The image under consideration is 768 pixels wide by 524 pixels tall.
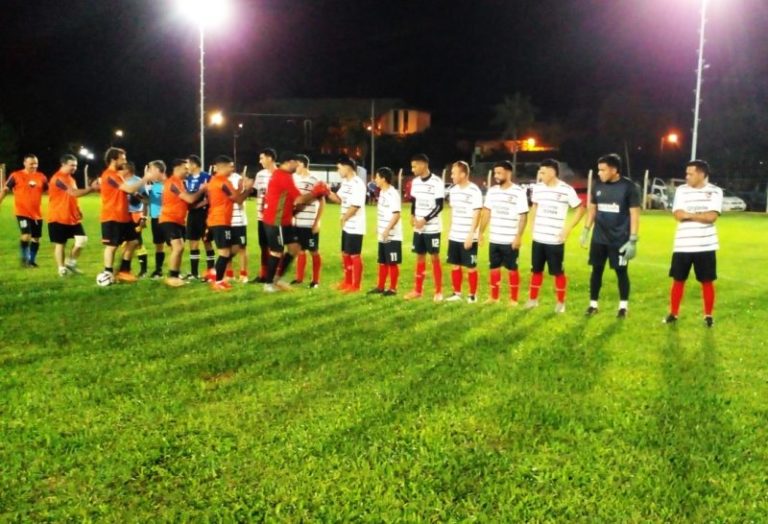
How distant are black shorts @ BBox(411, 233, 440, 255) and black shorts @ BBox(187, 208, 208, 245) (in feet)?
10.9

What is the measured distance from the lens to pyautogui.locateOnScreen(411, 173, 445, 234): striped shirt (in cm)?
922

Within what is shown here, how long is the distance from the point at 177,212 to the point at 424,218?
3.49m

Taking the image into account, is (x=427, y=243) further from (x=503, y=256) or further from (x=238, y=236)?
(x=238, y=236)

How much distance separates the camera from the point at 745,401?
496 centimetres

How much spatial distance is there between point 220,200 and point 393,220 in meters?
2.46

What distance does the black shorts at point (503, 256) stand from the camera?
8758 millimetres

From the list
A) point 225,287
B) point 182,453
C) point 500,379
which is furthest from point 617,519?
A: point 225,287

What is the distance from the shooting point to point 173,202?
372 inches

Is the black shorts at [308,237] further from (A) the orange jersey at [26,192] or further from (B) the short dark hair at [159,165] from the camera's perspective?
(A) the orange jersey at [26,192]

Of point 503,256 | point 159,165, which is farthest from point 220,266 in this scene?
point 503,256

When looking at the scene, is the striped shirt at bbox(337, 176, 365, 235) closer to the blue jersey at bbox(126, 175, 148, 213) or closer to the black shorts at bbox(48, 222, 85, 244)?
the blue jersey at bbox(126, 175, 148, 213)

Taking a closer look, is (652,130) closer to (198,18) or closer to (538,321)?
(198,18)

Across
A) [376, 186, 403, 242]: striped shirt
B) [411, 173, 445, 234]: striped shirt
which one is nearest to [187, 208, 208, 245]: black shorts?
[376, 186, 403, 242]: striped shirt

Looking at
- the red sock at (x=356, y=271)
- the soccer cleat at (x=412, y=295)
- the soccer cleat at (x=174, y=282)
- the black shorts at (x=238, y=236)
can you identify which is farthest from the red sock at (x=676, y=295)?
the soccer cleat at (x=174, y=282)
